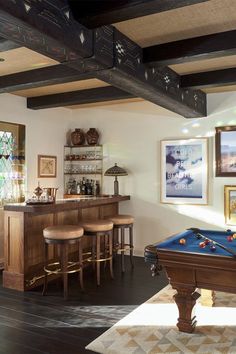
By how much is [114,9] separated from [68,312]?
116 inches

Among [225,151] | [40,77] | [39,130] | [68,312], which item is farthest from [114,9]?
[39,130]

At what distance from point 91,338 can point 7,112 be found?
3.82m

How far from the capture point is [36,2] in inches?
83.3

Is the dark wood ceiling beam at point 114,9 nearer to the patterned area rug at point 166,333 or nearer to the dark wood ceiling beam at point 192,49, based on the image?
the dark wood ceiling beam at point 192,49

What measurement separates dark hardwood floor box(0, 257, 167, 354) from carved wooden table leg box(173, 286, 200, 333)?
675 mm

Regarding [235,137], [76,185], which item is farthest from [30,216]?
[235,137]

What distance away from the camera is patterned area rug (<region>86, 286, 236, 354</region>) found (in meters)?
2.83

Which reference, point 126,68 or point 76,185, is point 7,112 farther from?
point 126,68

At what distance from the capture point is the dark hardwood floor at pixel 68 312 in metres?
2.96

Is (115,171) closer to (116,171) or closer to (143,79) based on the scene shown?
(116,171)

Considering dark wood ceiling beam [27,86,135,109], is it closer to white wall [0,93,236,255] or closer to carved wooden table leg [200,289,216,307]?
white wall [0,93,236,255]

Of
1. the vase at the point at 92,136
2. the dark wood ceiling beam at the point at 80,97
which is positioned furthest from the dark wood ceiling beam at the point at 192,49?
the vase at the point at 92,136

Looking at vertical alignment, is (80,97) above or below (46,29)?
above

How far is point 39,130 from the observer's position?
610 centimetres
